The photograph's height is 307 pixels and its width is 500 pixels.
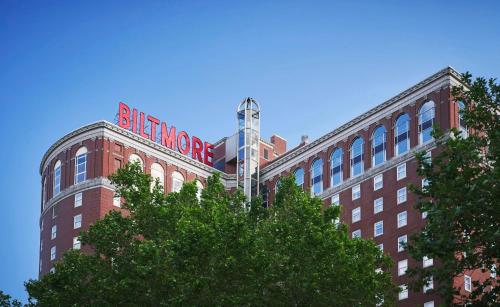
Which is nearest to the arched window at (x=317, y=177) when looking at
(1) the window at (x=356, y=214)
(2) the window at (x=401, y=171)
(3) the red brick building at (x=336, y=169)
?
(3) the red brick building at (x=336, y=169)

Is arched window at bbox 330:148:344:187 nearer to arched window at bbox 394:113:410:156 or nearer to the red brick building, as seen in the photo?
the red brick building

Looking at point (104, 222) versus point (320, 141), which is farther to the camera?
point (320, 141)

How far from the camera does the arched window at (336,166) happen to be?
136m

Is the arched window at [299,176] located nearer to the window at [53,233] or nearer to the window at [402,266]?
the window at [402,266]

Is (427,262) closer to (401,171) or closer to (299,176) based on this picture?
(401,171)

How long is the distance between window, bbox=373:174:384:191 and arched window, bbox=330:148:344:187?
7028 mm

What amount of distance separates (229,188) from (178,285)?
7522cm

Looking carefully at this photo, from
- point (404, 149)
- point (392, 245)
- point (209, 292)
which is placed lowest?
point (209, 292)

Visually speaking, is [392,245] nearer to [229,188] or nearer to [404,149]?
[404,149]

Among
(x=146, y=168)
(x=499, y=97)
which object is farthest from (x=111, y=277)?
(x=146, y=168)

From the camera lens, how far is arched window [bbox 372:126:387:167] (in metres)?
129

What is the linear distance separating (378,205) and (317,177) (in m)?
14.1

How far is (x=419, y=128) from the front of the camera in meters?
124

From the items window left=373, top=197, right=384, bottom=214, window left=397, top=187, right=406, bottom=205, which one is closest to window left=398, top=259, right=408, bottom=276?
window left=397, top=187, right=406, bottom=205
